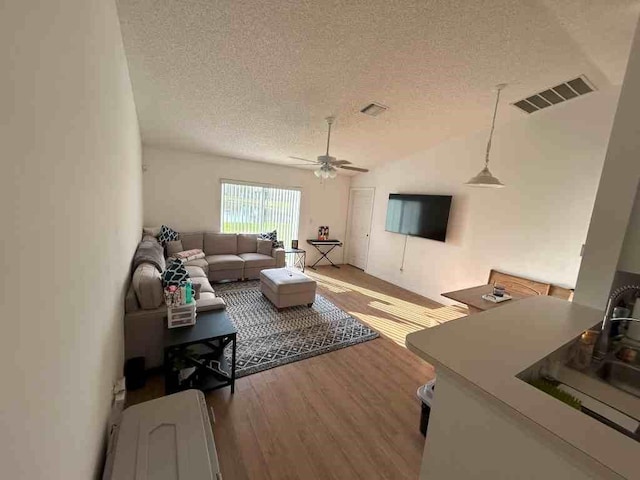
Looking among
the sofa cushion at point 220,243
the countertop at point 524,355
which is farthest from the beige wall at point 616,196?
the sofa cushion at point 220,243

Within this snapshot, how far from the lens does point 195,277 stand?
11.7 ft

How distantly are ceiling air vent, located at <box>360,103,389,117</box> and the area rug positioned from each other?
8.99 ft

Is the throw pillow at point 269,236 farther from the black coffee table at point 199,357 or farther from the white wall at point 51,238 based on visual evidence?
the white wall at point 51,238

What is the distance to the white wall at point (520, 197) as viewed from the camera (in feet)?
9.87

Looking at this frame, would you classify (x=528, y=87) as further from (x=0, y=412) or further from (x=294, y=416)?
(x=0, y=412)

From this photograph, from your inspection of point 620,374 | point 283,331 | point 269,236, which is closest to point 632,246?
point 620,374

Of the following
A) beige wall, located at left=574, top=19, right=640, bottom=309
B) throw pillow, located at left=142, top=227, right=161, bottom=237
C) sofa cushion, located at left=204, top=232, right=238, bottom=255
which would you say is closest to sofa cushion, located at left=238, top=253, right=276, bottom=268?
sofa cushion, located at left=204, top=232, right=238, bottom=255

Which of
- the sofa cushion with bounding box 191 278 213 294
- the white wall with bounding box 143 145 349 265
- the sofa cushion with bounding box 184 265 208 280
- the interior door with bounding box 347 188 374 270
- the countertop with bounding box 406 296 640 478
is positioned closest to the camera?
the countertop with bounding box 406 296 640 478

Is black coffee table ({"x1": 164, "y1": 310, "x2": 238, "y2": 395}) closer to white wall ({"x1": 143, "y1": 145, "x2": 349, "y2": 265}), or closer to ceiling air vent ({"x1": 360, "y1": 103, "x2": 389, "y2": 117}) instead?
ceiling air vent ({"x1": 360, "y1": 103, "x2": 389, "y2": 117})

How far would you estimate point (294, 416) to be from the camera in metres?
1.99

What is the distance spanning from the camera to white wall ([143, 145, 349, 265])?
4.76 meters

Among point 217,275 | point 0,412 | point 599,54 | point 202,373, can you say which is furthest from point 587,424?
point 217,275

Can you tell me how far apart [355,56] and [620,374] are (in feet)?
8.92

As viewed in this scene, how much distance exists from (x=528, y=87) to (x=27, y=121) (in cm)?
384
